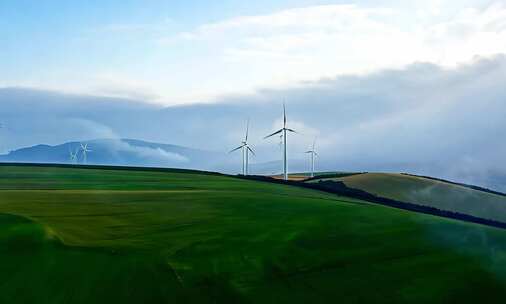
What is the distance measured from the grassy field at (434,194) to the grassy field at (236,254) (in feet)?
102

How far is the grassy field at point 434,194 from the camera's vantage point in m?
69.4

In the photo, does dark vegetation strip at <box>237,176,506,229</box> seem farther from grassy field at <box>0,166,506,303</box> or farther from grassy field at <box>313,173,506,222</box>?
grassy field at <box>0,166,506,303</box>

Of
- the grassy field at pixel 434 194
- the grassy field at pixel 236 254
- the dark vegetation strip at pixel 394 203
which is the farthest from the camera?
the grassy field at pixel 434 194

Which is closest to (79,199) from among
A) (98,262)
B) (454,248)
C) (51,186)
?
(51,186)

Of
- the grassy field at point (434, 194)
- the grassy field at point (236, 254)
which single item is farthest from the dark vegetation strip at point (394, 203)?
the grassy field at point (236, 254)

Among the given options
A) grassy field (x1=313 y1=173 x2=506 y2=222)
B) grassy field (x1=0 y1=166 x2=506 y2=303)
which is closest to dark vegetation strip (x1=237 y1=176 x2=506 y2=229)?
grassy field (x1=313 y1=173 x2=506 y2=222)

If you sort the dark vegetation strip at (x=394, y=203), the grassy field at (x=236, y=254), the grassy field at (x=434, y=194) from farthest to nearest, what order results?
the grassy field at (x=434, y=194) < the dark vegetation strip at (x=394, y=203) < the grassy field at (x=236, y=254)

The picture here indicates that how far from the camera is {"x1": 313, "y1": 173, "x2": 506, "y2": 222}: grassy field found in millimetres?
69375

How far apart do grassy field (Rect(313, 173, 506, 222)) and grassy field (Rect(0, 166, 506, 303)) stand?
31.2m

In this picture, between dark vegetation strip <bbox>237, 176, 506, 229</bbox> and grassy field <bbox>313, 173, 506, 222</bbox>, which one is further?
grassy field <bbox>313, 173, 506, 222</bbox>

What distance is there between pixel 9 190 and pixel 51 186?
18.3 feet

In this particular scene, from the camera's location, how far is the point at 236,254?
26156 mm

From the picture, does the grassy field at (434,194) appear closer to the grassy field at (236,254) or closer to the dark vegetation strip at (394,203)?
the dark vegetation strip at (394,203)

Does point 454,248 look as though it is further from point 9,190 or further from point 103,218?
point 9,190
